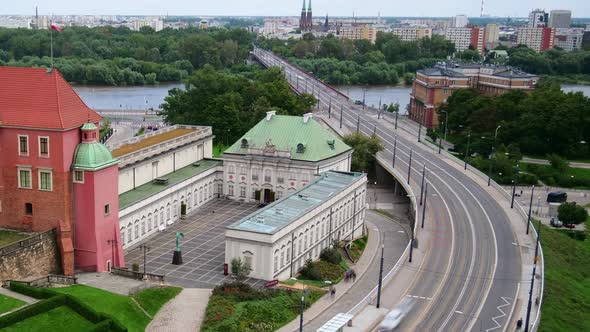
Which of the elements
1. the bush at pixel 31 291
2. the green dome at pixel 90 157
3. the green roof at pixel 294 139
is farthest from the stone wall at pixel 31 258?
the green roof at pixel 294 139

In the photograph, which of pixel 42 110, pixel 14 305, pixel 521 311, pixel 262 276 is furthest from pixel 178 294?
pixel 521 311

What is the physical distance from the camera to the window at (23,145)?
2286 inches

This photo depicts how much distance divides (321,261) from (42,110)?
29.4 meters

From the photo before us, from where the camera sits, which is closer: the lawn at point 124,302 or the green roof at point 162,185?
the lawn at point 124,302

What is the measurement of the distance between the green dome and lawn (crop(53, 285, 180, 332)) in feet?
33.4

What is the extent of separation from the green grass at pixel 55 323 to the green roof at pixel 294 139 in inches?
1717

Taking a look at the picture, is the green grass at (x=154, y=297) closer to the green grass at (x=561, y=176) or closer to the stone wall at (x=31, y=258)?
the stone wall at (x=31, y=258)

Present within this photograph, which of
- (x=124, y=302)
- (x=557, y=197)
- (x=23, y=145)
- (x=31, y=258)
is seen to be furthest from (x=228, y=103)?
(x=124, y=302)

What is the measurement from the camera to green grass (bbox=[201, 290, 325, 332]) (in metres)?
50.5

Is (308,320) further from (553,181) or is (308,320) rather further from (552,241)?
(553,181)

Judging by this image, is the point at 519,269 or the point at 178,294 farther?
the point at 519,269

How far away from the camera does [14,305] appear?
4794 cm

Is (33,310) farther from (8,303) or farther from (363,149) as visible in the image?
(363,149)

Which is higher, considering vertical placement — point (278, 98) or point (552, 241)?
point (278, 98)
